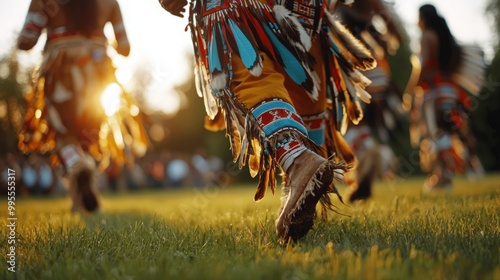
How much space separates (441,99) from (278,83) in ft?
15.9

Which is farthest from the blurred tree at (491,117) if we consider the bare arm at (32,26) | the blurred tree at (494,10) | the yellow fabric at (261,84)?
the yellow fabric at (261,84)

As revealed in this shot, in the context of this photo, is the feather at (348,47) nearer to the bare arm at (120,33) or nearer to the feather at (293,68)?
the feather at (293,68)

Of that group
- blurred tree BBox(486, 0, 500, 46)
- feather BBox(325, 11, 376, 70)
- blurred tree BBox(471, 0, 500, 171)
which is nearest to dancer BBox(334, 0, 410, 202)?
feather BBox(325, 11, 376, 70)

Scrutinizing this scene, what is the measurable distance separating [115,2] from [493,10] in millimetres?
22955

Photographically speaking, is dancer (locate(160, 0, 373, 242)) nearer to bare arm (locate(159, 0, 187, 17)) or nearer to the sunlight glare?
bare arm (locate(159, 0, 187, 17))

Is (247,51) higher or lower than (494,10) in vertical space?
lower

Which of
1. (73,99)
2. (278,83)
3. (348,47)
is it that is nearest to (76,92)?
(73,99)

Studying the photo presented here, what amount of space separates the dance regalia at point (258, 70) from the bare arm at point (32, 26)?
2.32 meters

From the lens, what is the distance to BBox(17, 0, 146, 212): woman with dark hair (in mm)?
4711

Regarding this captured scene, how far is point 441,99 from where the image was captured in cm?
655

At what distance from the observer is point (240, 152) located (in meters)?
2.28

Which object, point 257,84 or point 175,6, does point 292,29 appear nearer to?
point 257,84

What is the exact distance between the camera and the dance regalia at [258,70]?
215 cm

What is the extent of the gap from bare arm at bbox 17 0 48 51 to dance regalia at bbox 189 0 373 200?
2.32 meters
